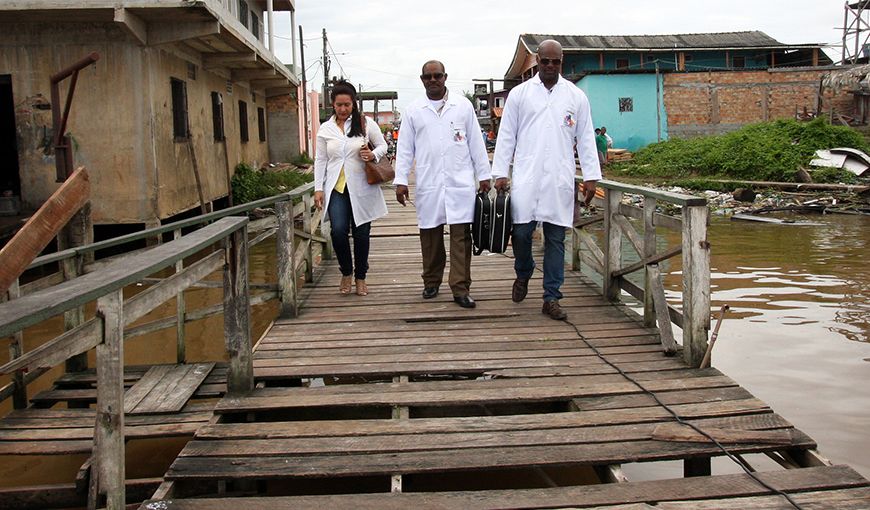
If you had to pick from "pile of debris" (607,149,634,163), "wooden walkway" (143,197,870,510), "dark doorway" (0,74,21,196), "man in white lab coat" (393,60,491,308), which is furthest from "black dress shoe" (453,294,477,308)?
"pile of debris" (607,149,634,163)

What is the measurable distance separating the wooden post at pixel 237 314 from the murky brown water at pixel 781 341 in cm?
72

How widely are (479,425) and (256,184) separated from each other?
43.9ft

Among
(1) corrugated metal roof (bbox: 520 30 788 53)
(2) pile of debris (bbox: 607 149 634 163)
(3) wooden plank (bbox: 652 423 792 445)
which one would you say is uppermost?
(1) corrugated metal roof (bbox: 520 30 788 53)

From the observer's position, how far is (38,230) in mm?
2254

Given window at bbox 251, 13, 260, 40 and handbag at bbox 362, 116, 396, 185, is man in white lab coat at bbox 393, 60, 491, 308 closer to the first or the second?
handbag at bbox 362, 116, 396, 185

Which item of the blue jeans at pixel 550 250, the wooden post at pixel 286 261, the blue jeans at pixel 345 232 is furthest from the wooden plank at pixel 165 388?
the blue jeans at pixel 550 250

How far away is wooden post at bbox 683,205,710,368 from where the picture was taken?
14.2 feet

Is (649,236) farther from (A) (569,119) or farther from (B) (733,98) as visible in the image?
(B) (733,98)

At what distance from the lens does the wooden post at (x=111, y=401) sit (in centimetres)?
254

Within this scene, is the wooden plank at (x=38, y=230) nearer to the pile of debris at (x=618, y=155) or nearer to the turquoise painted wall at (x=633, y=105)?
the pile of debris at (x=618, y=155)

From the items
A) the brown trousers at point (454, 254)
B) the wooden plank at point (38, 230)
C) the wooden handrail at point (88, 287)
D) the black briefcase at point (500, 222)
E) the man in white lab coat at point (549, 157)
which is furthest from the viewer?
the brown trousers at point (454, 254)

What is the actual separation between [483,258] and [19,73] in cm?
683

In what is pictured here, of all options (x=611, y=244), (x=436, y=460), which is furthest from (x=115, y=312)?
(x=611, y=244)

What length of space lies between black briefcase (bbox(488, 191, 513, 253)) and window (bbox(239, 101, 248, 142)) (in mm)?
13753
